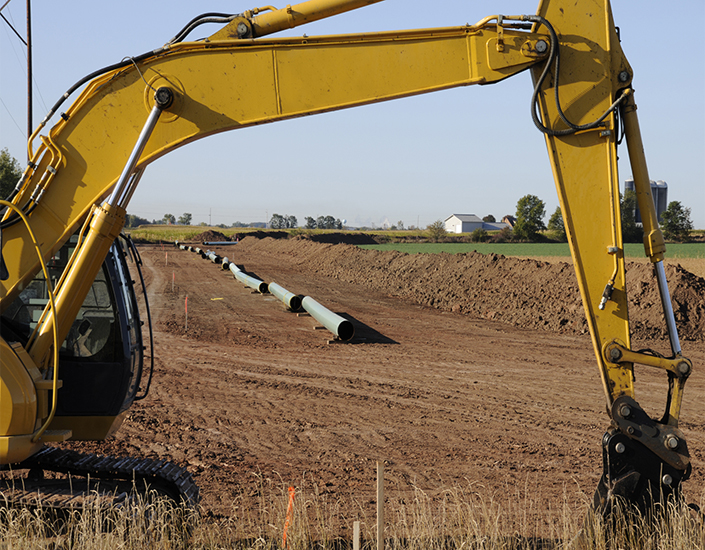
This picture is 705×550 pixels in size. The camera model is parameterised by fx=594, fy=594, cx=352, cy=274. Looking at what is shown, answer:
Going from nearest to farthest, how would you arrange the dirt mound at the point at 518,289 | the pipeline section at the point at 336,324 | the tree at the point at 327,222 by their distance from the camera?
the pipeline section at the point at 336,324, the dirt mound at the point at 518,289, the tree at the point at 327,222

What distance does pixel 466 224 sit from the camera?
153000 millimetres

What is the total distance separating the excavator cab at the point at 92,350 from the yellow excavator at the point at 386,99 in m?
0.43

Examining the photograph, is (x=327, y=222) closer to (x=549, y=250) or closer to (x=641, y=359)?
(x=549, y=250)

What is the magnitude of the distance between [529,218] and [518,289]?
231ft

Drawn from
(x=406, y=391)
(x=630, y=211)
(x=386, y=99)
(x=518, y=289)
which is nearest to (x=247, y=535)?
(x=386, y=99)

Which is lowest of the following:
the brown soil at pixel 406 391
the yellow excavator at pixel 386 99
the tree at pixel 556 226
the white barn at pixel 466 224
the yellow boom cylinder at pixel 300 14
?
the brown soil at pixel 406 391

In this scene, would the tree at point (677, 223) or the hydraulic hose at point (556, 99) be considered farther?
the tree at point (677, 223)

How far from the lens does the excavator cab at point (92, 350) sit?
531 centimetres

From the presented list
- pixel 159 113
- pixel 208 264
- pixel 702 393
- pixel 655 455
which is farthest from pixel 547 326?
pixel 208 264

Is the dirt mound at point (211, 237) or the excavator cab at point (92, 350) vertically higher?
the dirt mound at point (211, 237)

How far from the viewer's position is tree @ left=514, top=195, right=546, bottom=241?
281ft

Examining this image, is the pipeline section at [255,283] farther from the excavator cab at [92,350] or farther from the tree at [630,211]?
the excavator cab at [92,350]

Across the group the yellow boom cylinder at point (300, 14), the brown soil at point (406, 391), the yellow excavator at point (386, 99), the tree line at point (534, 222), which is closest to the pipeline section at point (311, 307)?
the brown soil at point (406, 391)

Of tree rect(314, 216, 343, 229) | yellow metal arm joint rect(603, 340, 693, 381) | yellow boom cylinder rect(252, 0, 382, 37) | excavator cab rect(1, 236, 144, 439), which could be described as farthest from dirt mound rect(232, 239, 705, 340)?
tree rect(314, 216, 343, 229)
